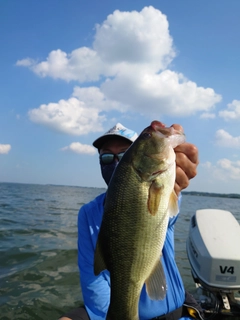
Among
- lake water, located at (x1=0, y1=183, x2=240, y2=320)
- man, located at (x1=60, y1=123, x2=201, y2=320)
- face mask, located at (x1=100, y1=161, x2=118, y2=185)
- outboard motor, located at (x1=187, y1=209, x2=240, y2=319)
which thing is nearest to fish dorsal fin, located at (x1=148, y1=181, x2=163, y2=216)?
man, located at (x1=60, y1=123, x2=201, y2=320)

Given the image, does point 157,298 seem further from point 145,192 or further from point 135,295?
point 145,192

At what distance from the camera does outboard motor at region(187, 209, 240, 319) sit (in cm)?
458

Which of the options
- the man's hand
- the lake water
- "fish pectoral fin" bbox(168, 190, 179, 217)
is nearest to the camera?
"fish pectoral fin" bbox(168, 190, 179, 217)

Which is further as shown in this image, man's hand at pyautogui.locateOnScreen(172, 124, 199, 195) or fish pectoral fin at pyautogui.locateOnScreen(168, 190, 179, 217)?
man's hand at pyautogui.locateOnScreen(172, 124, 199, 195)

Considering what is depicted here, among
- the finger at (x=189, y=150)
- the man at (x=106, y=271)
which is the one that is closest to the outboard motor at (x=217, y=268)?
the man at (x=106, y=271)

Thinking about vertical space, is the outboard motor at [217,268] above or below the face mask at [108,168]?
below

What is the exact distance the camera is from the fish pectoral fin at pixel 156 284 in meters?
2.18

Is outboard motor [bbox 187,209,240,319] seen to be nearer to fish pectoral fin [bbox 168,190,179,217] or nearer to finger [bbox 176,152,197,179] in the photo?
finger [bbox 176,152,197,179]

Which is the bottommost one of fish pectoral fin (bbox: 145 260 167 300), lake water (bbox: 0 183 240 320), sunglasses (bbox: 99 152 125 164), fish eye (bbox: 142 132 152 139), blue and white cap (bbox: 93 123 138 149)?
lake water (bbox: 0 183 240 320)

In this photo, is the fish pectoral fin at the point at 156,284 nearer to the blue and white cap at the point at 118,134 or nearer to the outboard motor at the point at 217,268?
the blue and white cap at the point at 118,134

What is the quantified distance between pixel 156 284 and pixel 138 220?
0.56 m

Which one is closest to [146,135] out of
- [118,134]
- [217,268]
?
[118,134]

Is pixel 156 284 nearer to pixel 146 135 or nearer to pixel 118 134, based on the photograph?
pixel 146 135

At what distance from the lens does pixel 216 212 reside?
6582mm
